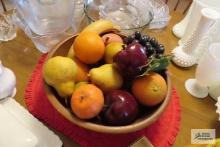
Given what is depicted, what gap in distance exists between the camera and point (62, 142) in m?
0.64

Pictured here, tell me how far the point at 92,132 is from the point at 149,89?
0.17m

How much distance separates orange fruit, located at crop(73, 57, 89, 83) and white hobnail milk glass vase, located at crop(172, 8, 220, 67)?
1.06 ft

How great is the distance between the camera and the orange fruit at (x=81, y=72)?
0.61 m

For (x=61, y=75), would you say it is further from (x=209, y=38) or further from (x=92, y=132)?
(x=209, y=38)

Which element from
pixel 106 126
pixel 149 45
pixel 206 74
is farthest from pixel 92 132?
pixel 206 74

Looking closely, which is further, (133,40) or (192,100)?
(192,100)

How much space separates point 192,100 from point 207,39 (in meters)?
0.19

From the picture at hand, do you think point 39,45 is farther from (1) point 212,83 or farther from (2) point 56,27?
(1) point 212,83

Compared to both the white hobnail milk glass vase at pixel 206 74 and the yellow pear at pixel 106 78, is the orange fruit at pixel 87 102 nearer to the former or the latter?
the yellow pear at pixel 106 78

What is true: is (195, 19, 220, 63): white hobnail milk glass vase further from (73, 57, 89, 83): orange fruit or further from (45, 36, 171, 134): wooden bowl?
(73, 57, 89, 83): orange fruit

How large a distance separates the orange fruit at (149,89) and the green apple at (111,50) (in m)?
0.08

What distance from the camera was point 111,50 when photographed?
0.63 meters

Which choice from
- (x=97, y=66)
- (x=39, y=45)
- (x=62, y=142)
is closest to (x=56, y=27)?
(x=39, y=45)

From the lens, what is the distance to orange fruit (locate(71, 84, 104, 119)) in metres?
0.54
